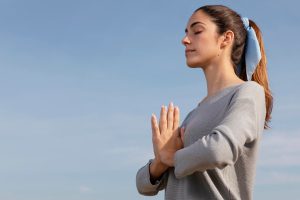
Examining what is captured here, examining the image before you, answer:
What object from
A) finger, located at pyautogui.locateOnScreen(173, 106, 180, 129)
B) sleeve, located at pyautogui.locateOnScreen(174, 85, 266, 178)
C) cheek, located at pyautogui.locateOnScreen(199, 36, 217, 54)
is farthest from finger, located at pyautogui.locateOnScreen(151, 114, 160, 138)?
cheek, located at pyautogui.locateOnScreen(199, 36, 217, 54)

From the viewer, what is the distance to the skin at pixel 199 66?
13.0ft

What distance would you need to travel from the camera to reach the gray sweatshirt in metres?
3.39

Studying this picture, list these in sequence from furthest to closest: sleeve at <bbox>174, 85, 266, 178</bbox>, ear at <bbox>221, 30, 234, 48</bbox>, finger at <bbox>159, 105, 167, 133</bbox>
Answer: ear at <bbox>221, 30, 234, 48</bbox>, finger at <bbox>159, 105, 167, 133</bbox>, sleeve at <bbox>174, 85, 266, 178</bbox>

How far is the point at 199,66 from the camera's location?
4.16 m

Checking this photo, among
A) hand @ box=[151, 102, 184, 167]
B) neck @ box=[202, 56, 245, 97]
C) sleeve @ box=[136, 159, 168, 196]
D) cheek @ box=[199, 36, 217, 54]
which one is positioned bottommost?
sleeve @ box=[136, 159, 168, 196]

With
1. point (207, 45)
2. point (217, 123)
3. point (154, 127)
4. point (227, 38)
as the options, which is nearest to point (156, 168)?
point (154, 127)

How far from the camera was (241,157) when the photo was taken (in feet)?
12.5

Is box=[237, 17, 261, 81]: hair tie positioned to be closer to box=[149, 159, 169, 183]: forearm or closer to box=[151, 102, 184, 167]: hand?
box=[151, 102, 184, 167]: hand

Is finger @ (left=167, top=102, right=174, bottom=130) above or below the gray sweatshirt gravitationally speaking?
above

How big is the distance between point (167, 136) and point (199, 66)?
0.63 meters

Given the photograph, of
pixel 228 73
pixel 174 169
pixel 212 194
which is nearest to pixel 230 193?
pixel 212 194

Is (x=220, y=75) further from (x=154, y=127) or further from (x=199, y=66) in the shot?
(x=154, y=127)

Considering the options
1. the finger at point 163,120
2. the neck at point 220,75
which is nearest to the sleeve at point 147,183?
the finger at point 163,120

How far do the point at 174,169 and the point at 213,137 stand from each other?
566 millimetres
